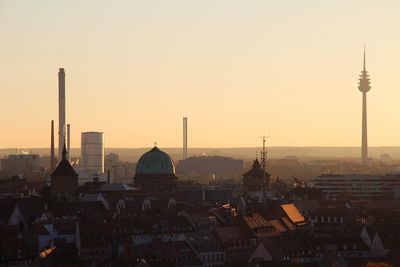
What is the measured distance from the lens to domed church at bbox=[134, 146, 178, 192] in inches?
6024

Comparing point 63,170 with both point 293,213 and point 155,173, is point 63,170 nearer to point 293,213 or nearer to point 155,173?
point 155,173

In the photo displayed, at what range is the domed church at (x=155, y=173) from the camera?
153 meters

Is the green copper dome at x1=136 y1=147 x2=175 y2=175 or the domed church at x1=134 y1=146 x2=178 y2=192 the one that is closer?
the domed church at x1=134 y1=146 x2=178 y2=192

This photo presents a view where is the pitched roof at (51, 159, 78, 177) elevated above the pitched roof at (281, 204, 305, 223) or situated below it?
above

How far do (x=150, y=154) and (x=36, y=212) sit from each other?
42.5 meters

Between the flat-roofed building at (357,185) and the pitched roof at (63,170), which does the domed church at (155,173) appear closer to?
the pitched roof at (63,170)

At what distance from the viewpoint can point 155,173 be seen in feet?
507

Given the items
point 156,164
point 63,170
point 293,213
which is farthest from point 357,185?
point 293,213

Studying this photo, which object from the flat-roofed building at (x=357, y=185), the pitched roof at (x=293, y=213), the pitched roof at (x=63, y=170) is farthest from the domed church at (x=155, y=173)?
the flat-roofed building at (x=357, y=185)

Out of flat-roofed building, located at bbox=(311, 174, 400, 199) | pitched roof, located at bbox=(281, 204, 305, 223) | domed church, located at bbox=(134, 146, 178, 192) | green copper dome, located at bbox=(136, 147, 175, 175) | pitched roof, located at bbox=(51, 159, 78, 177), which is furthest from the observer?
flat-roofed building, located at bbox=(311, 174, 400, 199)

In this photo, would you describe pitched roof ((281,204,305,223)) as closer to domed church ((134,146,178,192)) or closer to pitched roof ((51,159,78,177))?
pitched roof ((51,159,78,177))

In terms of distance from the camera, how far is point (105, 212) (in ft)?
375

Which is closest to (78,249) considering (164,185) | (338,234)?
(338,234)

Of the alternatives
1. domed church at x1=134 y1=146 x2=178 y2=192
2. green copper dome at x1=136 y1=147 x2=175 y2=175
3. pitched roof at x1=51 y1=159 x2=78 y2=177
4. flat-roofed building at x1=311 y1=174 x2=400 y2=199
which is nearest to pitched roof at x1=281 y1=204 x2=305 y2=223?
pitched roof at x1=51 y1=159 x2=78 y2=177
